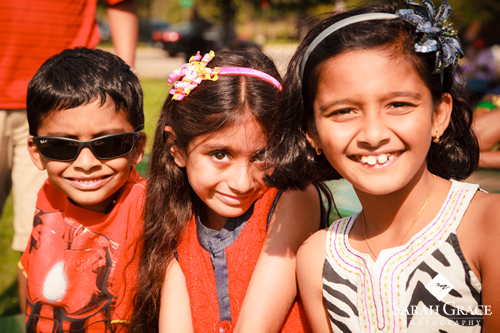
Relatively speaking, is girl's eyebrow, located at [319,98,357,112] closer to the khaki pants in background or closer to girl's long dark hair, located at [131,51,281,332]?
girl's long dark hair, located at [131,51,281,332]

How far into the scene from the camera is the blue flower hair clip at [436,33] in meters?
1.61

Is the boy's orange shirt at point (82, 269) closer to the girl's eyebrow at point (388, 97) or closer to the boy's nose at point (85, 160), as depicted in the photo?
the boy's nose at point (85, 160)

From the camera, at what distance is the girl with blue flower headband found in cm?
157

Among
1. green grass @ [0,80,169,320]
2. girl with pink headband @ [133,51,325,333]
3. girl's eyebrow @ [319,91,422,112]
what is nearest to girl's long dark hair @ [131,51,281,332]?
girl with pink headband @ [133,51,325,333]

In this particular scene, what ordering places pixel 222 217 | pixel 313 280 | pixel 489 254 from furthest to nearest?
pixel 222 217 < pixel 313 280 < pixel 489 254

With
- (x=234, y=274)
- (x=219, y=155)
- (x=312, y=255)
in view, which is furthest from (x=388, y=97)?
(x=234, y=274)

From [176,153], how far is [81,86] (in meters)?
0.54

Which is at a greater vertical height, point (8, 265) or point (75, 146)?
point (75, 146)

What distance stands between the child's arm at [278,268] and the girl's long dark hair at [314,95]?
0.50 ft

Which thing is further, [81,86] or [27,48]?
[27,48]

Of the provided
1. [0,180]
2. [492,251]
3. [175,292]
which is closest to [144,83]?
[0,180]

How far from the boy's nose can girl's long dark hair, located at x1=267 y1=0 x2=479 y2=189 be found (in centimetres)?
83

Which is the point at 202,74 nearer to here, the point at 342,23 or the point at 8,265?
the point at 342,23

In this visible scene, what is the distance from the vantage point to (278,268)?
76.5 inches
